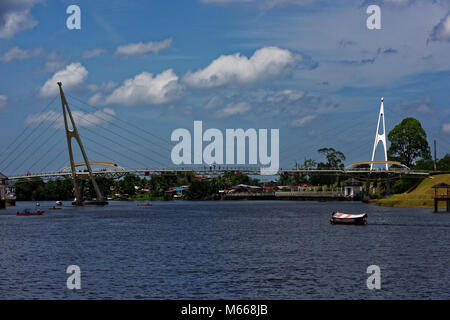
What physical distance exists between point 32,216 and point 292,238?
234 ft

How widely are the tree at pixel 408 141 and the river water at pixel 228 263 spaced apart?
351ft

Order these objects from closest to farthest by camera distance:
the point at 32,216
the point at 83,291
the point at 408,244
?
1. the point at 83,291
2. the point at 408,244
3. the point at 32,216

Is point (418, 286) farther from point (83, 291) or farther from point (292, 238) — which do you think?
point (292, 238)

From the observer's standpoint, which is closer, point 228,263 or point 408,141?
point 228,263

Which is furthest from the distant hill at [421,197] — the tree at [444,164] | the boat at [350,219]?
the boat at [350,219]

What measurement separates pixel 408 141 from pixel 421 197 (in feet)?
177

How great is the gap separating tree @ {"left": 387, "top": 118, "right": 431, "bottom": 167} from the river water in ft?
351

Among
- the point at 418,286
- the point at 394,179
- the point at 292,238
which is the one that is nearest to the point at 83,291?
the point at 418,286

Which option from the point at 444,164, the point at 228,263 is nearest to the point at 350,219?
the point at 228,263

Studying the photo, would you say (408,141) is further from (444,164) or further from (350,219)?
(350,219)

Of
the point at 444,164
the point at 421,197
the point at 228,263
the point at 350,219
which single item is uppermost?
the point at 444,164

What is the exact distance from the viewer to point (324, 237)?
215 feet

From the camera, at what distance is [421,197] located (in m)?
130

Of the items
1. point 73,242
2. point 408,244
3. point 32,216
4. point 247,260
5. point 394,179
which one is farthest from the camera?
point 394,179
